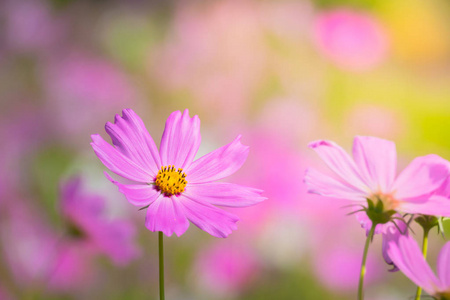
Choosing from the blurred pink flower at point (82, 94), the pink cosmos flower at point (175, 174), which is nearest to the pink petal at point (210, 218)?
the pink cosmos flower at point (175, 174)

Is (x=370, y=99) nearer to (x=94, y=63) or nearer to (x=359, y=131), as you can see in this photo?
(x=359, y=131)

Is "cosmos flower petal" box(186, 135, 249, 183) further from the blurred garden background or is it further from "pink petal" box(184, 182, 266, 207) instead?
the blurred garden background

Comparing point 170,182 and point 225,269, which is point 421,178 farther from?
point 225,269

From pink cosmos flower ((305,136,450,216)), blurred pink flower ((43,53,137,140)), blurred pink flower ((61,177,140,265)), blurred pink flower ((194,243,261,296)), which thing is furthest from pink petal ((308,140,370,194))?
blurred pink flower ((43,53,137,140))

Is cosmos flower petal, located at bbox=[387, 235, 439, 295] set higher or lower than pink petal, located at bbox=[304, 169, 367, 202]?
lower

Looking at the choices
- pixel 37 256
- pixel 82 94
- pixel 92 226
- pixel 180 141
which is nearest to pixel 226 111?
pixel 82 94

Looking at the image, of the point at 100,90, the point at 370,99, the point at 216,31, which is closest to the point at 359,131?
the point at 370,99
